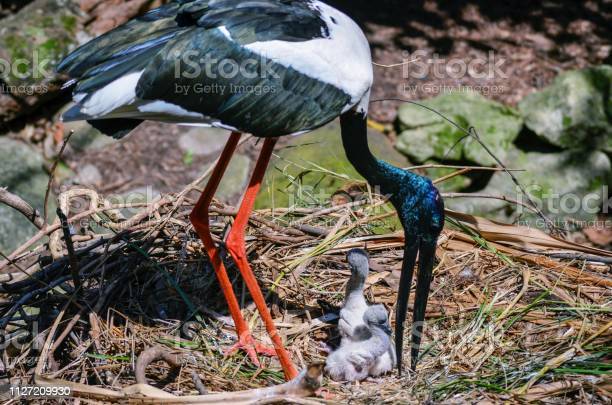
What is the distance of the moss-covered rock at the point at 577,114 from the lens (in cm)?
850

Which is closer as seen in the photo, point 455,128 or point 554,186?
point 554,186

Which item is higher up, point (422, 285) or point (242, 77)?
point (242, 77)

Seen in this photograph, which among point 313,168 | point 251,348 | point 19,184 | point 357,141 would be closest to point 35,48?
point 19,184

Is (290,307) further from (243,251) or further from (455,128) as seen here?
(455,128)

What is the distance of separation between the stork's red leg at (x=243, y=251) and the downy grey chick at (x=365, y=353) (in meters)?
0.23

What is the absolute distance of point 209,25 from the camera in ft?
13.9

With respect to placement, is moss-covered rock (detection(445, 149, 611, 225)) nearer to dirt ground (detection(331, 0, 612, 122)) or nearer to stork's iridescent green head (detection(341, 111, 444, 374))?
dirt ground (detection(331, 0, 612, 122))

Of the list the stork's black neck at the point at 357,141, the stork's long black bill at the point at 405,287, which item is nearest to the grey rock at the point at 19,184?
the stork's black neck at the point at 357,141

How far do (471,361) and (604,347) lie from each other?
0.66 metres

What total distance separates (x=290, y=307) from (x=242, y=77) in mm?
1479

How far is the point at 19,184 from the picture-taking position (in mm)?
8031

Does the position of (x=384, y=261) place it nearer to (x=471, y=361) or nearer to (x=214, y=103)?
(x=471, y=361)

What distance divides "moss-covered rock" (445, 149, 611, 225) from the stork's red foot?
154 inches

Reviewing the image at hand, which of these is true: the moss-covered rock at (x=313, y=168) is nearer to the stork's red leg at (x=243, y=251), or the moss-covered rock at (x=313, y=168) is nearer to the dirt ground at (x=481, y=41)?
the stork's red leg at (x=243, y=251)
